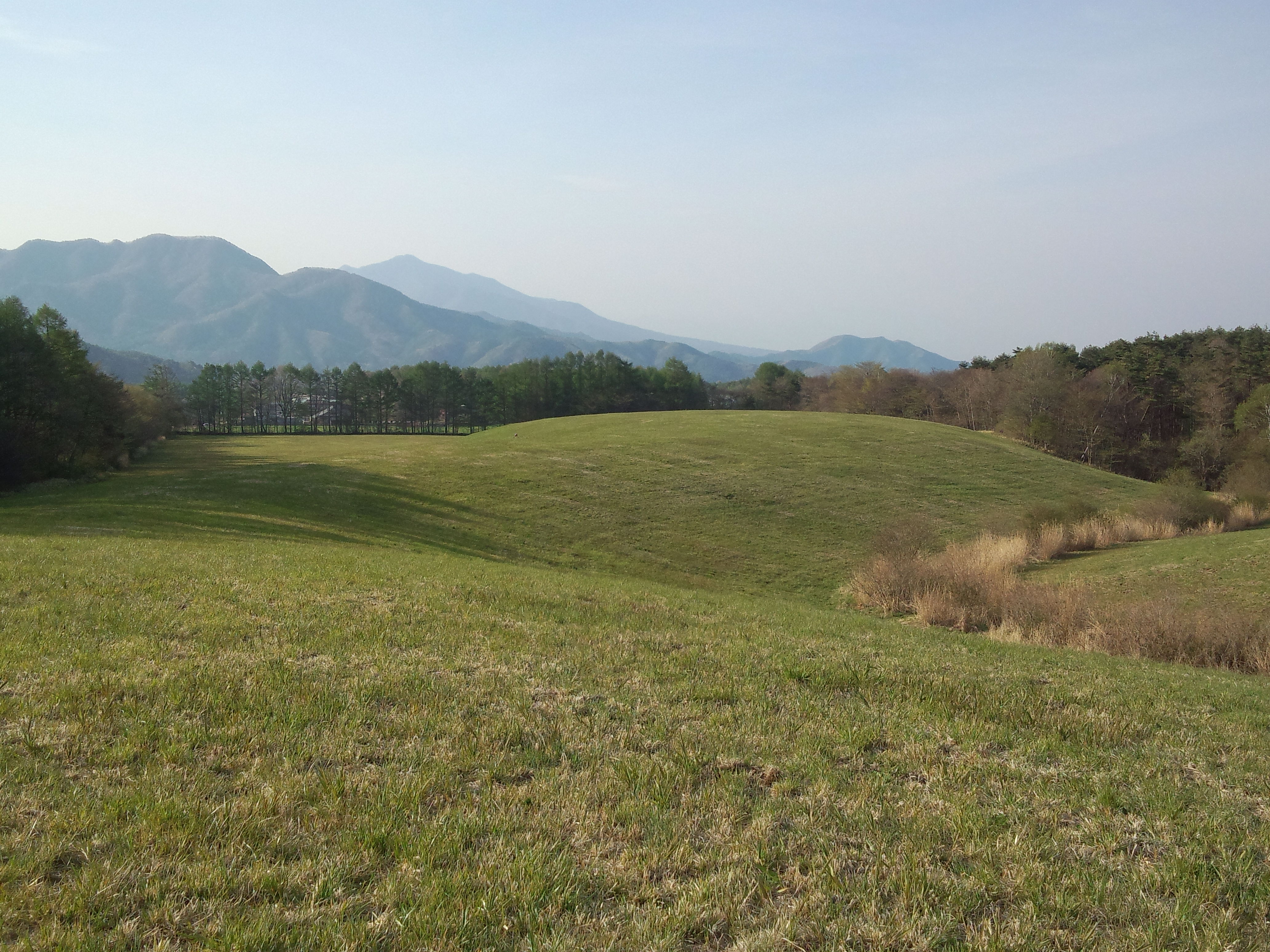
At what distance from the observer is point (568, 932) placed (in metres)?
4.03

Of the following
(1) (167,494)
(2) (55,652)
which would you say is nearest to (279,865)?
(2) (55,652)

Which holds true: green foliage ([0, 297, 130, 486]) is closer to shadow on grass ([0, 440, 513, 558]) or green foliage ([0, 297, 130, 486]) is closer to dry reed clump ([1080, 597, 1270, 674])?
shadow on grass ([0, 440, 513, 558])

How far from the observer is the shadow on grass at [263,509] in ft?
83.4

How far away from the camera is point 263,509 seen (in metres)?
32.4

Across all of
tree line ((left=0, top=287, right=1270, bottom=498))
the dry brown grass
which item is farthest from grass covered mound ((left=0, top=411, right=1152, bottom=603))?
tree line ((left=0, top=287, right=1270, bottom=498))

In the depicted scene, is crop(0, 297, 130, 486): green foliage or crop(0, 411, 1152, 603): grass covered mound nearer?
crop(0, 411, 1152, 603): grass covered mound

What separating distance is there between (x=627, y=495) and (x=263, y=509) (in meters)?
20.2

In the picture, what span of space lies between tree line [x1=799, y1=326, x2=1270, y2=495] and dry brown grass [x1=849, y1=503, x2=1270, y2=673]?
140 ft

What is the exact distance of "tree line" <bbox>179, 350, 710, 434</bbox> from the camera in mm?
130625

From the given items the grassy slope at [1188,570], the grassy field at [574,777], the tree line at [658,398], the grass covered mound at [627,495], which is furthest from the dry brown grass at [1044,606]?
the tree line at [658,398]

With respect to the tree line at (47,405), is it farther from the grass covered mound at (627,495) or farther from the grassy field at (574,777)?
the grassy field at (574,777)

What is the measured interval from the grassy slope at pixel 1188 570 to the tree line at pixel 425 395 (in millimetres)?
102494

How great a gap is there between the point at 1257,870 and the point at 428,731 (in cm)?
657

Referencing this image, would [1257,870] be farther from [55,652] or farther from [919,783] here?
[55,652]
